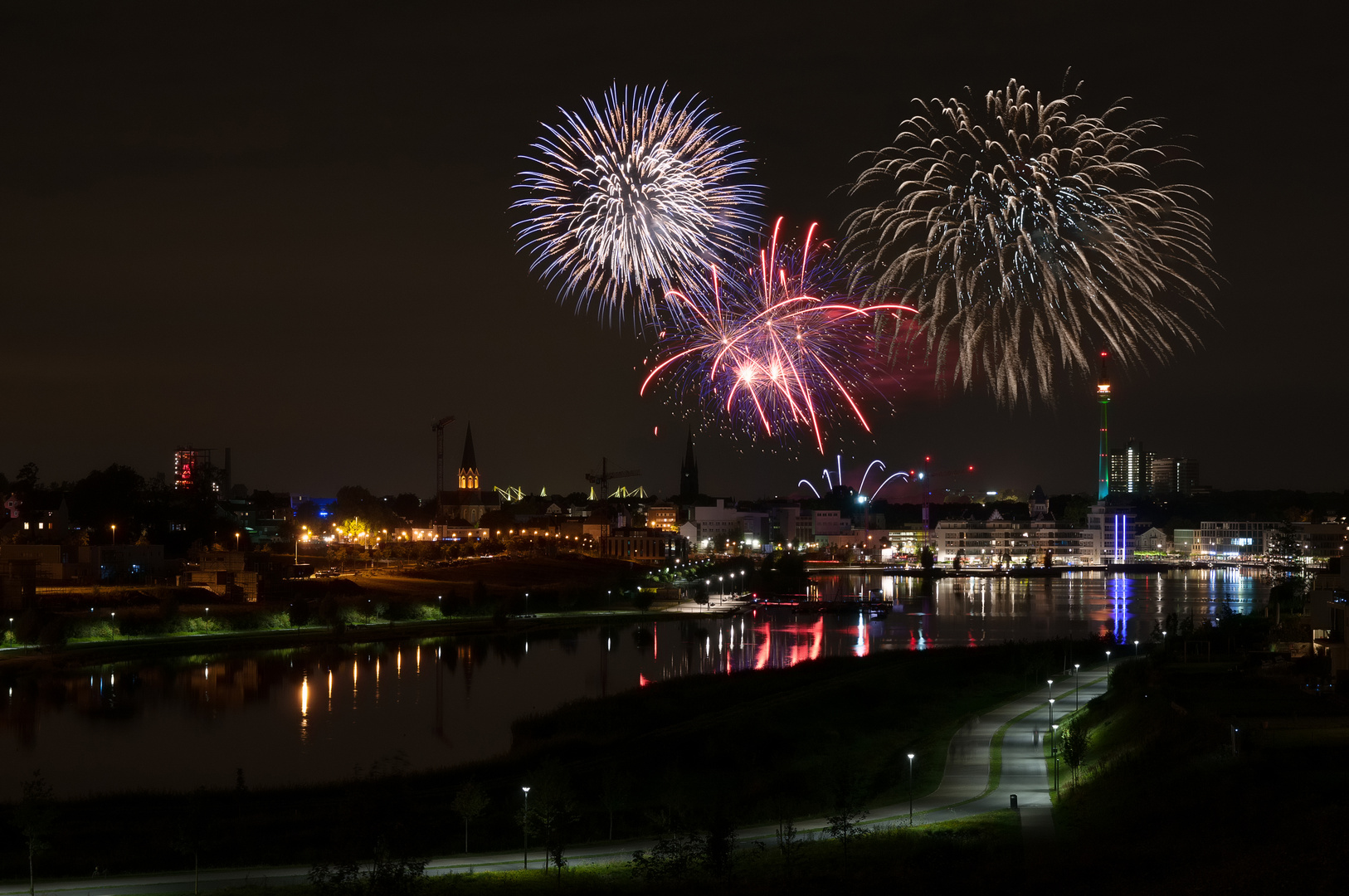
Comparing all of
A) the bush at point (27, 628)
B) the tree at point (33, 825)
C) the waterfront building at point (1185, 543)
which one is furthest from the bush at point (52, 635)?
the waterfront building at point (1185, 543)

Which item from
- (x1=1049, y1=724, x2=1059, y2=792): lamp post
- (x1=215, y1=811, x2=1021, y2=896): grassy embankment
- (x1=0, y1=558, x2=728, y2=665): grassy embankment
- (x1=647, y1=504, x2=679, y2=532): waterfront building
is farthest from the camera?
(x1=647, y1=504, x2=679, y2=532): waterfront building

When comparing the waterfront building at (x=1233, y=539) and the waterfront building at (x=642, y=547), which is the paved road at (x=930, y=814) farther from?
the waterfront building at (x=1233, y=539)

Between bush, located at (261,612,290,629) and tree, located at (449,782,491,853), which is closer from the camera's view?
tree, located at (449,782,491,853)

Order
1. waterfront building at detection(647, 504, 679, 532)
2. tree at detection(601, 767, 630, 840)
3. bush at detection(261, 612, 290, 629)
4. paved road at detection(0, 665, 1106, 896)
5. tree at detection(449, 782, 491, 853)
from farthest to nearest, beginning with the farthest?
waterfront building at detection(647, 504, 679, 532), bush at detection(261, 612, 290, 629), tree at detection(601, 767, 630, 840), tree at detection(449, 782, 491, 853), paved road at detection(0, 665, 1106, 896)

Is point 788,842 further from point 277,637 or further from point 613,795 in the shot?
point 277,637

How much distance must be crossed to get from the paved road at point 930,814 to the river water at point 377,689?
24.2 feet

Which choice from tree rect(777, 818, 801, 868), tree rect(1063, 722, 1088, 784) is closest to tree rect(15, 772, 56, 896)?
tree rect(777, 818, 801, 868)

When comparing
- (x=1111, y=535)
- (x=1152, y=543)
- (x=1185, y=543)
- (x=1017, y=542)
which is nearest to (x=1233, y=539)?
(x=1185, y=543)

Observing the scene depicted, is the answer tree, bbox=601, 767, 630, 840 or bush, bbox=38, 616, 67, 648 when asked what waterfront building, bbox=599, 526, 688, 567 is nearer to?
bush, bbox=38, 616, 67, 648

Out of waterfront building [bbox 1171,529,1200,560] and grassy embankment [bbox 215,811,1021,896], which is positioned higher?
grassy embankment [bbox 215,811,1021,896]

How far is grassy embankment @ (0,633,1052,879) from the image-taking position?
1396 cm

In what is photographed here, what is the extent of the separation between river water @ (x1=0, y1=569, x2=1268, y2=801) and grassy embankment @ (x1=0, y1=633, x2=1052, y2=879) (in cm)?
228

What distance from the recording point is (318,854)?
43.9ft

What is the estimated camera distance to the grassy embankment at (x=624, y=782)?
550 inches
